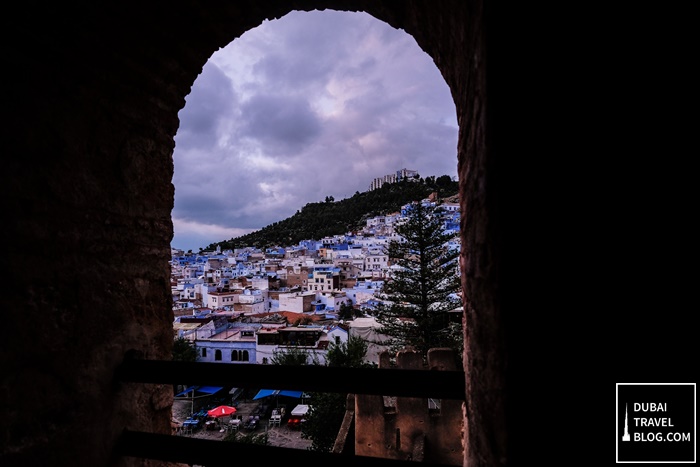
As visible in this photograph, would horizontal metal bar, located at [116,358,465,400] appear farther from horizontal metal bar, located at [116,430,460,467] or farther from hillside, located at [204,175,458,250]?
hillside, located at [204,175,458,250]

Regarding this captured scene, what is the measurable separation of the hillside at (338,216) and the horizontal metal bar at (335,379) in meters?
65.6

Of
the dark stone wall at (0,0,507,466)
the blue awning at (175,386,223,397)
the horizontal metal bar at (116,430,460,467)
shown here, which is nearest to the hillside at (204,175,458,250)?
the blue awning at (175,386,223,397)

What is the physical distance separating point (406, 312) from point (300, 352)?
6347mm

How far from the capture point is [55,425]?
1303mm

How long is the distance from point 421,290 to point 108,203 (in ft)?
41.7

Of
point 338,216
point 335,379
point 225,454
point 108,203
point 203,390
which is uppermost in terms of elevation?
point 338,216

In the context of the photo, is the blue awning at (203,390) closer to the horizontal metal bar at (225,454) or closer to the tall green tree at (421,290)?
the tall green tree at (421,290)

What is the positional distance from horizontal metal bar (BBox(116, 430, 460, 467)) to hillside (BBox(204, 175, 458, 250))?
65.6 meters


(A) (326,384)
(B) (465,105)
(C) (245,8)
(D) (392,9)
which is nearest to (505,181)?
(B) (465,105)

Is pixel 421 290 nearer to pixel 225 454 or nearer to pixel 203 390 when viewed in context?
pixel 225 454

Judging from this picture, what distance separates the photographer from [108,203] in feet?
5.08

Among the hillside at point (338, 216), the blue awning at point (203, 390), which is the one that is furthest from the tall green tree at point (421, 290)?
the hillside at point (338, 216)

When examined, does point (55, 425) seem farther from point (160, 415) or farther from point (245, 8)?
point (245, 8)

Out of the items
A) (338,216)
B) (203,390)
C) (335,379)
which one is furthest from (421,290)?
(338,216)
